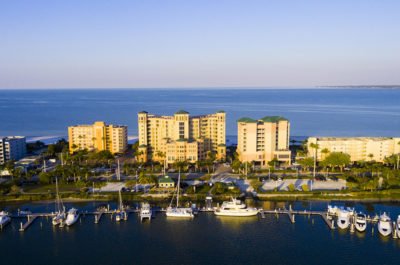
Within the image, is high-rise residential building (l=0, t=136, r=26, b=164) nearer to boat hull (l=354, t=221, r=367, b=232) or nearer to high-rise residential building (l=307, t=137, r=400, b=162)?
high-rise residential building (l=307, t=137, r=400, b=162)

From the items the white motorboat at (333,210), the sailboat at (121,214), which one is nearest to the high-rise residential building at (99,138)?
Result: the sailboat at (121,214)

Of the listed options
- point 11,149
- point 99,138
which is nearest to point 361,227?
point 99,138

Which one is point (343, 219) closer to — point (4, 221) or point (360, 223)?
point (360, 223)

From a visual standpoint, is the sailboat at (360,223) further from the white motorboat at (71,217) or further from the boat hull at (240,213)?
the white motorboat at (71,217)

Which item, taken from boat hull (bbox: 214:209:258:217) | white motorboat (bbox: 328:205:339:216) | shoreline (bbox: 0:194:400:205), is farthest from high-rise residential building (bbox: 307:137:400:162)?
boat hull (bbox: 214:209:258:217)

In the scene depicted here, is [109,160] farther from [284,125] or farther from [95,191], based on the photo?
[284,125]

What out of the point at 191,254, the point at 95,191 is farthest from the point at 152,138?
the point at 191,254
